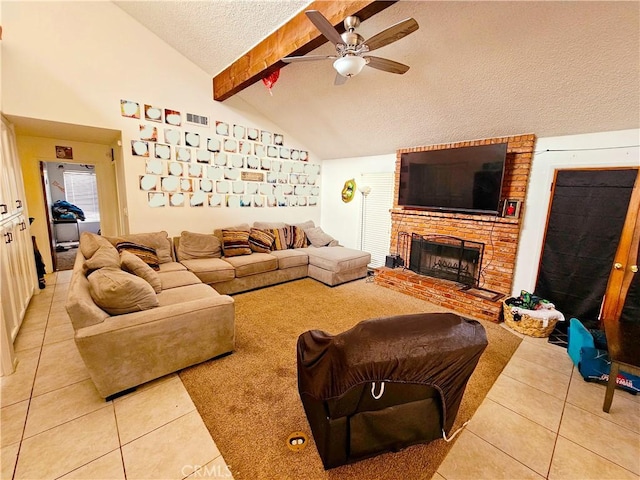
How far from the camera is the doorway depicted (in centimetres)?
633

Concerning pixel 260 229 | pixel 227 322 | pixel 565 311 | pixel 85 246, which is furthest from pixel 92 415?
pixel 565 311

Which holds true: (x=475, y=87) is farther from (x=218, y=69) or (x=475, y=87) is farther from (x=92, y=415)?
(x=92, y=415)

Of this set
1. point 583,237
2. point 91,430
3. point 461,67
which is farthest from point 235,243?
point 583,237

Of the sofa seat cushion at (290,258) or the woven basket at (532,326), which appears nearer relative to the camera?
the woven basket at (532,326)

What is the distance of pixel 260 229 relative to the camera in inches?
186

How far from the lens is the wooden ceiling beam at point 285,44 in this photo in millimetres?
2064

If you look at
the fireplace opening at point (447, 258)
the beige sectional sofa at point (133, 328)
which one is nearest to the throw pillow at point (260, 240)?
the beige sectional sofa at point (133, 328)

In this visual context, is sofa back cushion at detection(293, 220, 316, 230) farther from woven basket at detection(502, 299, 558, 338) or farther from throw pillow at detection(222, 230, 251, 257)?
woven basket at detection(502, 299, 558, 338)

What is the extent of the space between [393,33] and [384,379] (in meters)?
2.19

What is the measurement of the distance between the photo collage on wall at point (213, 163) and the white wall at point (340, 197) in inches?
22.1

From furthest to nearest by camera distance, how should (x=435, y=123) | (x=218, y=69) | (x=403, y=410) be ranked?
(x=218, y=69)
(x=435, y=123)
(x=403, y=410)

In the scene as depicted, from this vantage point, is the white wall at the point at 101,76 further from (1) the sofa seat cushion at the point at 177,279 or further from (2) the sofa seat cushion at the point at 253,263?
(1) the sofa seat cushion at the point at 177,279

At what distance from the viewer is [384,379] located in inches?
48.3

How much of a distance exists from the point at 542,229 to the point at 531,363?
1.68 meters
